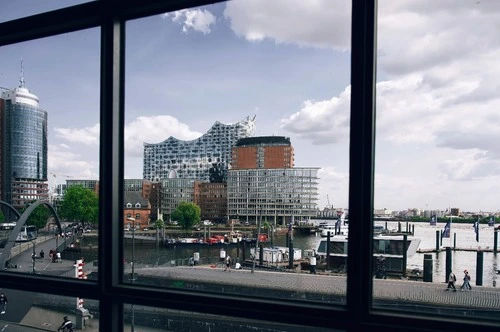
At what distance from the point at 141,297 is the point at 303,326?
1.66ft

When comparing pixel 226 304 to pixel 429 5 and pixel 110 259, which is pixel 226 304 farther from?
pixel 429 5

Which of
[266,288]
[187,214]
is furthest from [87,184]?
[266,288]

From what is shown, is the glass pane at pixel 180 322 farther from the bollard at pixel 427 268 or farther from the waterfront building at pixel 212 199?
the bollard at pixel 427 268

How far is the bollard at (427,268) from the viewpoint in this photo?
2480 millimetres

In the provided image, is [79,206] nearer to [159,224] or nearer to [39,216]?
[159,224]

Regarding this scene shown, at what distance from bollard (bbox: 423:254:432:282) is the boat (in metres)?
0.27

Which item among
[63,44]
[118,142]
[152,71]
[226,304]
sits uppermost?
[63,44]

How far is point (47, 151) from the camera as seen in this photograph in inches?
78.9

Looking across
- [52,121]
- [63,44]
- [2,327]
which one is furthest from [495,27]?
[2,327]

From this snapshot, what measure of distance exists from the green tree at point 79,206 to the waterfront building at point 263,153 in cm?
58

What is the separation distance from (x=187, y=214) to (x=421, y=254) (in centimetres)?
171

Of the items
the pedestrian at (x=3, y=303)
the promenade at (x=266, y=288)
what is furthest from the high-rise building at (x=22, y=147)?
the pedestrian at (x=3, y=303)

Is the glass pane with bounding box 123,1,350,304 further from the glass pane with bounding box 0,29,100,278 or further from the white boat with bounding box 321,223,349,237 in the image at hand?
the glass pane with bounding box 0,29,100,278

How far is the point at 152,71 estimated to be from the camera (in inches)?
68.0
